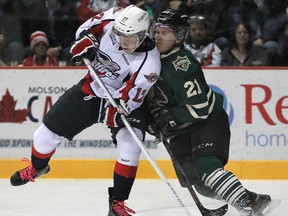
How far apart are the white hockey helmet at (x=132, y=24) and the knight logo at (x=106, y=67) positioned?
0.59ft

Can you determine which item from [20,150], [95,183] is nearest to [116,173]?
[95,183]

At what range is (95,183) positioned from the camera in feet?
19.4

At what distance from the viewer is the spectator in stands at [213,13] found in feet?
21.8

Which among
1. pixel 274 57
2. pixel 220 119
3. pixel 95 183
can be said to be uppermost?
pixel 220 119

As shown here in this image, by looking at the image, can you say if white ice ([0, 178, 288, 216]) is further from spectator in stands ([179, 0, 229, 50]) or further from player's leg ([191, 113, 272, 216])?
spectator in stands ([179, 0, 229, 50])

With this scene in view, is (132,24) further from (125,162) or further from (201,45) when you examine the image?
(201,45)

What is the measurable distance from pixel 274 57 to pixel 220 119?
2.13m

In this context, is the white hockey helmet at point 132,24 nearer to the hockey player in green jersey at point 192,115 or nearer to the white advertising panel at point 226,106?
the hockey player in green jersey at point 192,115

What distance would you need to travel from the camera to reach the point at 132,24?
4129 millimetres

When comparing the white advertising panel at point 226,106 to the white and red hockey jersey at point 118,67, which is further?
the white advertising panel at point 226,106

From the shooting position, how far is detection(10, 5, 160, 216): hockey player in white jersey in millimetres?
4172

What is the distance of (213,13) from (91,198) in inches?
82.7

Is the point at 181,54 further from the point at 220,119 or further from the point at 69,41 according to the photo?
the point at 69,41

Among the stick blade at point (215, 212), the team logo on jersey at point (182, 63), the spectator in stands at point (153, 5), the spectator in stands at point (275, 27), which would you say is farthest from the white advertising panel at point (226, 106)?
the team logo on jersey at point (182, 63)
